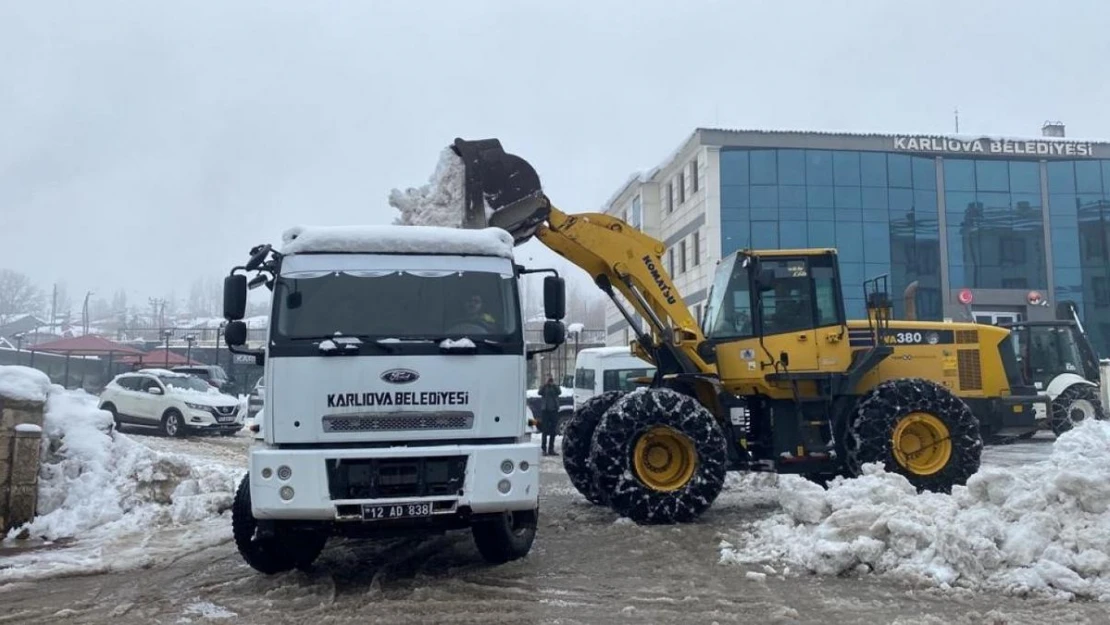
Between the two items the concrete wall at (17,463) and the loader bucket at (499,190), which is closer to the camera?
the concrete wall at (17,463)

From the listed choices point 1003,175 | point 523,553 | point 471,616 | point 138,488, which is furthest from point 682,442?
point 1003,175

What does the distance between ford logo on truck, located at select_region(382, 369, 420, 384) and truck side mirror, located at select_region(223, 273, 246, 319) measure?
1.48 metres

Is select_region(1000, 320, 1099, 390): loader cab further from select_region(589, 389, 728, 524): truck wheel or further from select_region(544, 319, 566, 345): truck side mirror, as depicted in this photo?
select_region(544, 319, 566, 345): truck side mirror

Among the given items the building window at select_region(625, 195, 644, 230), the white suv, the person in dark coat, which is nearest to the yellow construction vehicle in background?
the person in dark coat

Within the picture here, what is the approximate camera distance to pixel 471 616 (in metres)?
6.18

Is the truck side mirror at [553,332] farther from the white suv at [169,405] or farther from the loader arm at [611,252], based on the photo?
the white suv at [169,405]

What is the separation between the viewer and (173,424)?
2156 cm

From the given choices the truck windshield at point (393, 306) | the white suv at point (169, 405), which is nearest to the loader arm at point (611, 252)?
the truck windshield at point (393, 306)

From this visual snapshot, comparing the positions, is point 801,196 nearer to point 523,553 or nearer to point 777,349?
point 777,349

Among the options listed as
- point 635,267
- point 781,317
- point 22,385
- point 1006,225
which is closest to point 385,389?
point 635,267

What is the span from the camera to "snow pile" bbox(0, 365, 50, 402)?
31.1 feet

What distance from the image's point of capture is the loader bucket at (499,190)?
32.5ft

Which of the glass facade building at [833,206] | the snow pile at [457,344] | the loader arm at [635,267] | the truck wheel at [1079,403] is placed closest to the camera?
the snow pile at [457,344]

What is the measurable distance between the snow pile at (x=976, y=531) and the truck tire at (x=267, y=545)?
11.6ft
